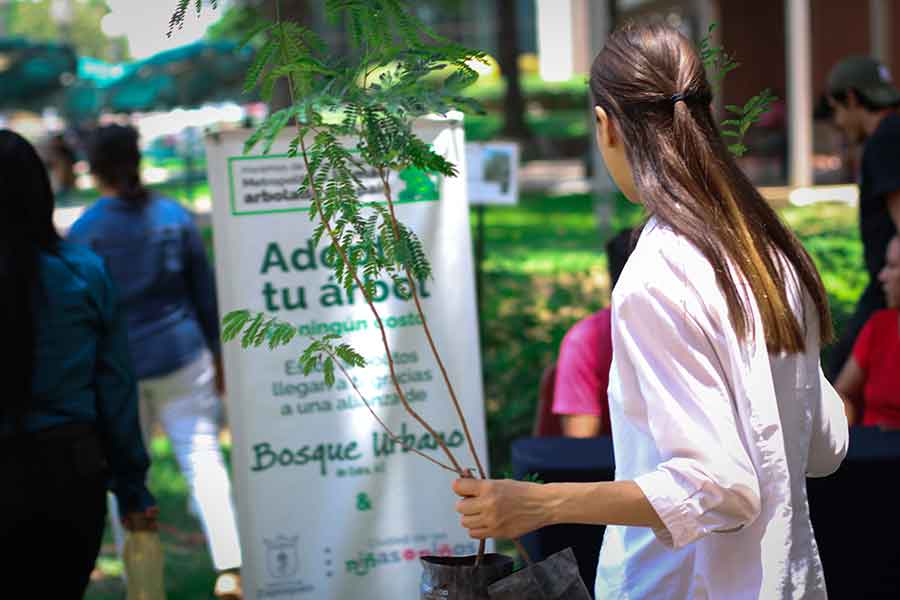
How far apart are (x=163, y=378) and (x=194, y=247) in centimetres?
55

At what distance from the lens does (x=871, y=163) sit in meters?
4.69

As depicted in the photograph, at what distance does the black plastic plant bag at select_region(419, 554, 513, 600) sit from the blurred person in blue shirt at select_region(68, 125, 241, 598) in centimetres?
338

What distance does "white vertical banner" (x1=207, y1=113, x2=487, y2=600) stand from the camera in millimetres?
4352

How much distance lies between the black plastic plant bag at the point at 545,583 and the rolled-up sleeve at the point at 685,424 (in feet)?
0.86

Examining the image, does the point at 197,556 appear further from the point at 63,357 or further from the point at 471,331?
the point at 63,357

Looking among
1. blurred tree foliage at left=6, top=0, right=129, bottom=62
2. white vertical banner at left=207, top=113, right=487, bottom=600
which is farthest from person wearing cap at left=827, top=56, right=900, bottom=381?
blurred tree foliage at left=6, top=0, right=129, bottom=62

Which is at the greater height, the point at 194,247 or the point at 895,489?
the point at 194,247

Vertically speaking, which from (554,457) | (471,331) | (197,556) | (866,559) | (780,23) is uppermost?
(780,23)

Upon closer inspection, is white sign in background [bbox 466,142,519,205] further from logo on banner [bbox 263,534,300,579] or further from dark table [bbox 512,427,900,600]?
dark table [bbox 512,427,900,600]

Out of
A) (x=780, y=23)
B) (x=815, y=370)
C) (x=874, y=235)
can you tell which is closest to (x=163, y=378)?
(x=874, y=235)

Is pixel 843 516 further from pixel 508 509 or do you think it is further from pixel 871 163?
pixel 508 509

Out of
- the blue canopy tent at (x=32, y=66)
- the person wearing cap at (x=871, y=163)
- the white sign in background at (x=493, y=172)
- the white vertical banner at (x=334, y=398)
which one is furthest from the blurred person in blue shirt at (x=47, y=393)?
the blue canopy tent at (x=32, y=66)

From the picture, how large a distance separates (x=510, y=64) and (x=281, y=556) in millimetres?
13578

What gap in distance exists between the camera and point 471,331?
4484mm
